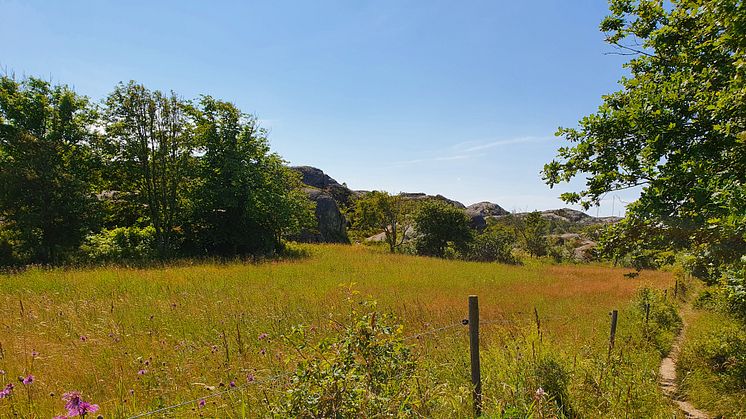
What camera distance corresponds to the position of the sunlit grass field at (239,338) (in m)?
4.09

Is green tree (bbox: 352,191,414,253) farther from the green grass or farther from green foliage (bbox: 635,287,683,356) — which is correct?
the green grass

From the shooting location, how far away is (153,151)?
19234 mm

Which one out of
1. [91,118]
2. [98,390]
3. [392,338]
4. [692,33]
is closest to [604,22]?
[692,33]

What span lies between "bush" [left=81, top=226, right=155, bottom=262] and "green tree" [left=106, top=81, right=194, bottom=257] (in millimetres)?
549

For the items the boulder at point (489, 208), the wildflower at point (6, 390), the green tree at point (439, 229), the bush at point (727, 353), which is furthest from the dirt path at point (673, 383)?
the boulder at point (489, 208)

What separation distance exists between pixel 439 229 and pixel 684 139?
24850 mm

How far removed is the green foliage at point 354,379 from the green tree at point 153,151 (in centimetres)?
1851

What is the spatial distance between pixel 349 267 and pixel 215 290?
772cm

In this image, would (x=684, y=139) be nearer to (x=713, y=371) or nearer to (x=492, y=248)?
(x=713, y=371)

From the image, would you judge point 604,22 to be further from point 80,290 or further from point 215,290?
point 80,290

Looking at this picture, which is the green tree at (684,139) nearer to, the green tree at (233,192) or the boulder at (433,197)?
the green tree at (233,192)

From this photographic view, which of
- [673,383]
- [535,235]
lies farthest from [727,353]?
[535,235]

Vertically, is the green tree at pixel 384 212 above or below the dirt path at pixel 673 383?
above

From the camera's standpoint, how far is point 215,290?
1018cm
